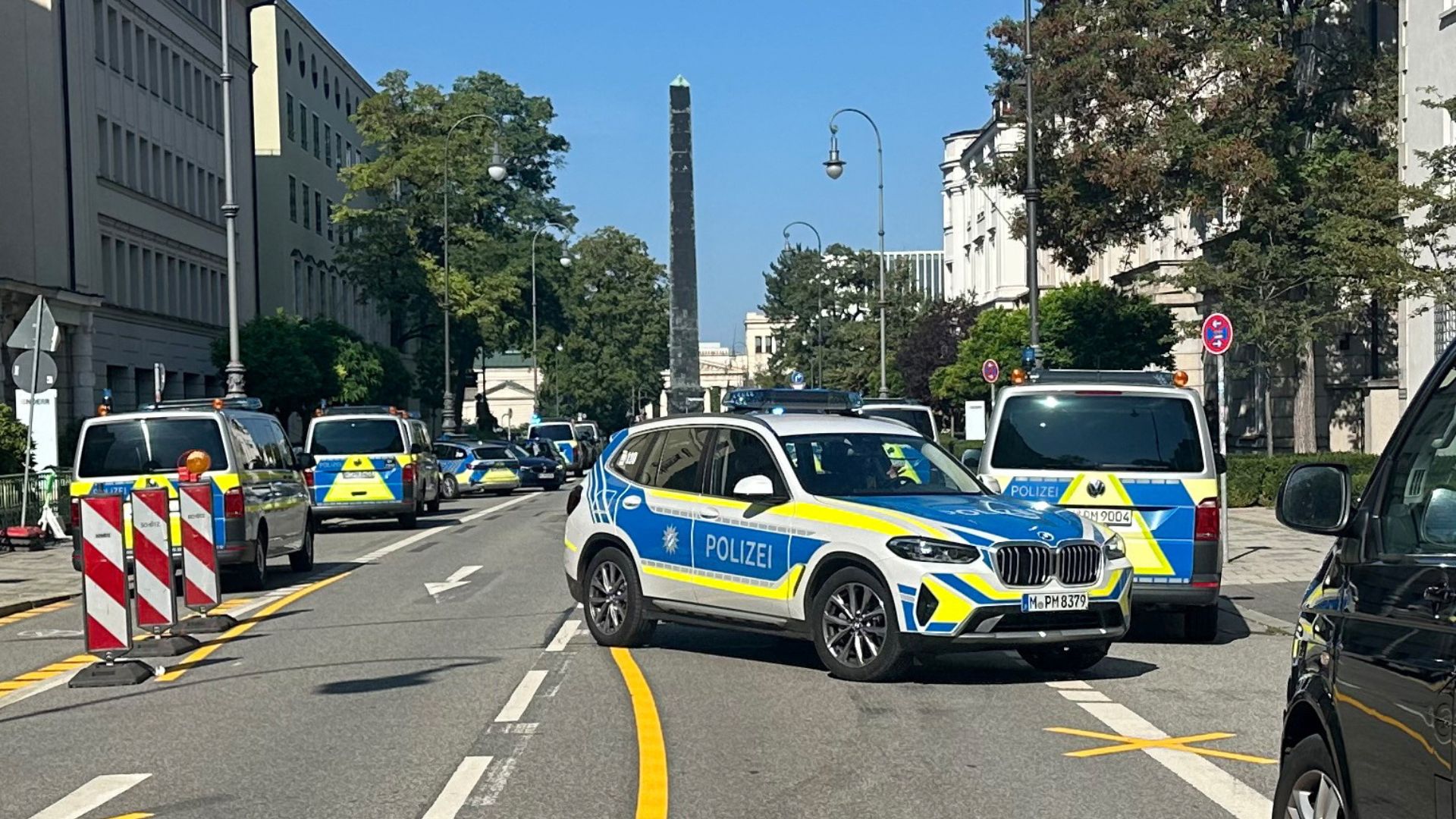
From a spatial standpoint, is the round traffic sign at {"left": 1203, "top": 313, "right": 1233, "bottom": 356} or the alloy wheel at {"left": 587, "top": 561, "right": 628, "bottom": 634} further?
the round traffic sign at {"left": 1203, "top": 313, "right": 1233, "bottom": 356}

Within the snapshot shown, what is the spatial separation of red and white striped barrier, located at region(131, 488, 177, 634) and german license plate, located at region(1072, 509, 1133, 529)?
6748 mm

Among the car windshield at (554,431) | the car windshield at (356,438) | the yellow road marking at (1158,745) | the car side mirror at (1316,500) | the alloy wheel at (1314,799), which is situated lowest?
the yellow road marking at (1158,745)

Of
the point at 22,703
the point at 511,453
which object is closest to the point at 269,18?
the point at 511,453

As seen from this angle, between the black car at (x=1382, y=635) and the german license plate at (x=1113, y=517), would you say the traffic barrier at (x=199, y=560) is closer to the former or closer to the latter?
the german license plate at (x=1113, y=517)

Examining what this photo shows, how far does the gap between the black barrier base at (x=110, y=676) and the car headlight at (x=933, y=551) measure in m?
5.08

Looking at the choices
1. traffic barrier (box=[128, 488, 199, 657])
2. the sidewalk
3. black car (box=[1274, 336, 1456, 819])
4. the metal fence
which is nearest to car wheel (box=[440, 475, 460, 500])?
the metal fence

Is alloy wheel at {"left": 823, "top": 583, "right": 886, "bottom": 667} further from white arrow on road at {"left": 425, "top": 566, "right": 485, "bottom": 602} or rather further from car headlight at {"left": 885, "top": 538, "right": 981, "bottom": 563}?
white arrow on road at {"left": 425, "top": 566, "right": 485, "bottom": 602}

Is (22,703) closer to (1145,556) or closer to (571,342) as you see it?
(1145,556)

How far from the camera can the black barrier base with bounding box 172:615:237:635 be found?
50.0ft

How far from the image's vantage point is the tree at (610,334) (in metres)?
116

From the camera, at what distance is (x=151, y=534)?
13688mm

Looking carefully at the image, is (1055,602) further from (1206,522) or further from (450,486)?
(450,486)

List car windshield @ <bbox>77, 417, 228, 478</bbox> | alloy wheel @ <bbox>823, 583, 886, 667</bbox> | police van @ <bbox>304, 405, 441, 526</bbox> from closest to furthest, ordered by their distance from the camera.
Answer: alloy wheel @ <bbox>823, 583, 886, 667</bbox> < car windshield @ <bbox>77, 417, 228, 478</bbox> < police van @ <bbox>304, 405, 441, 526</bbox>

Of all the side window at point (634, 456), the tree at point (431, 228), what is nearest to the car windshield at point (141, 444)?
the side window at point (634, 456)
